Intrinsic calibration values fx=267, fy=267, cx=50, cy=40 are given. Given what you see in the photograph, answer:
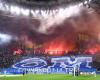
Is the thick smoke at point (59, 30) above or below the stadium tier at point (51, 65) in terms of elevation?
above

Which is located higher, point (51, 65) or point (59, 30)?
point (59, 30)

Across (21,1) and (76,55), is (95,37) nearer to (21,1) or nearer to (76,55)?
(76,55)

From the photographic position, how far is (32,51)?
16422 mm

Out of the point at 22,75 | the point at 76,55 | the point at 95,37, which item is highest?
the point at 95,37

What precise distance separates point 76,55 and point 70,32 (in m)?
1.43

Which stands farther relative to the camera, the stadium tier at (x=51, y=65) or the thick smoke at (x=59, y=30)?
the thick smoke at (x=59, y=30)

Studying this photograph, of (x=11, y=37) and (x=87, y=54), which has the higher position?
(x=11, y=37)

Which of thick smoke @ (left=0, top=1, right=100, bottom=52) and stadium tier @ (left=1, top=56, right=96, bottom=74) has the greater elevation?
thick smoke @ (left=0, top=1, right=100, bottom=52)

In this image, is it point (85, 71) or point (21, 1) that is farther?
point (21, 1)

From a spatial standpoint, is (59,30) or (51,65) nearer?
(51,65)

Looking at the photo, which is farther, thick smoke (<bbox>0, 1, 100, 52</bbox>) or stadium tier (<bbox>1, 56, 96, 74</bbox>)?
thick smoke (<bbox>0, 1, 100, 52</bbox>)

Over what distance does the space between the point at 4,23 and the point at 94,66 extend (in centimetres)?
599

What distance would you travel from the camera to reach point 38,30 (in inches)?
639

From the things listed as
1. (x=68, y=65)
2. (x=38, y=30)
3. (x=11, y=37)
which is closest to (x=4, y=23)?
(x=11, y=37)
